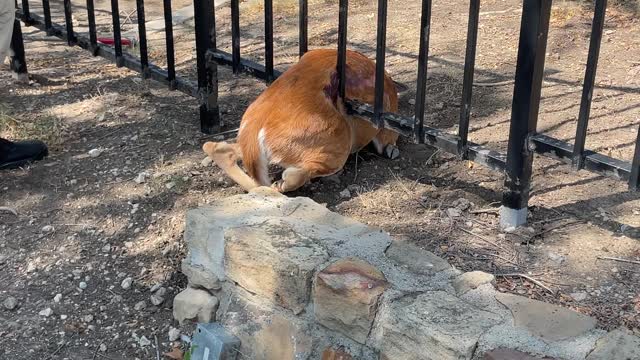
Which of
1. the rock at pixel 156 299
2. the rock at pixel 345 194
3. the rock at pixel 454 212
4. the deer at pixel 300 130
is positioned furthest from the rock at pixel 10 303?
the rock at pixel 454 212

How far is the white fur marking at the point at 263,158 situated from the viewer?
3.29 metres

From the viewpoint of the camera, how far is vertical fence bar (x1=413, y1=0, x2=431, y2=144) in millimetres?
2863

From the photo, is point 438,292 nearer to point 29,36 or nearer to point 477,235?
point 477,235

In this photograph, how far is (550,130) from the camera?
3.68m

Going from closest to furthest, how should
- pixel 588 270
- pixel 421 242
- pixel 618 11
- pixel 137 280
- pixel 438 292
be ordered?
pixel 438 292 → pixel 588 270 → pixel 421 242 → pixel 137 280 → pixel 618 11

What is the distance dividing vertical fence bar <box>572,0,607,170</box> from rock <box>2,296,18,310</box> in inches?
78.9

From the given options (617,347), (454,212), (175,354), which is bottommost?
(175,354)

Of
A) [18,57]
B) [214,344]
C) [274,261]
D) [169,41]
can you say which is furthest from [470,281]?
[18,57]

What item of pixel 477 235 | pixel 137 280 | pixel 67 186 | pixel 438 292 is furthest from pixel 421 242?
pixel 67 186

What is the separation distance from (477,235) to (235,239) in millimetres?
843

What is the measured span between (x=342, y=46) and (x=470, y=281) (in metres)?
1.19

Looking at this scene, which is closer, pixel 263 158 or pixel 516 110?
pixel 516 110

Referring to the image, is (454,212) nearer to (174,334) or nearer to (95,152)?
(174,334)

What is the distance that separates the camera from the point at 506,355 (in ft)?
6.85
